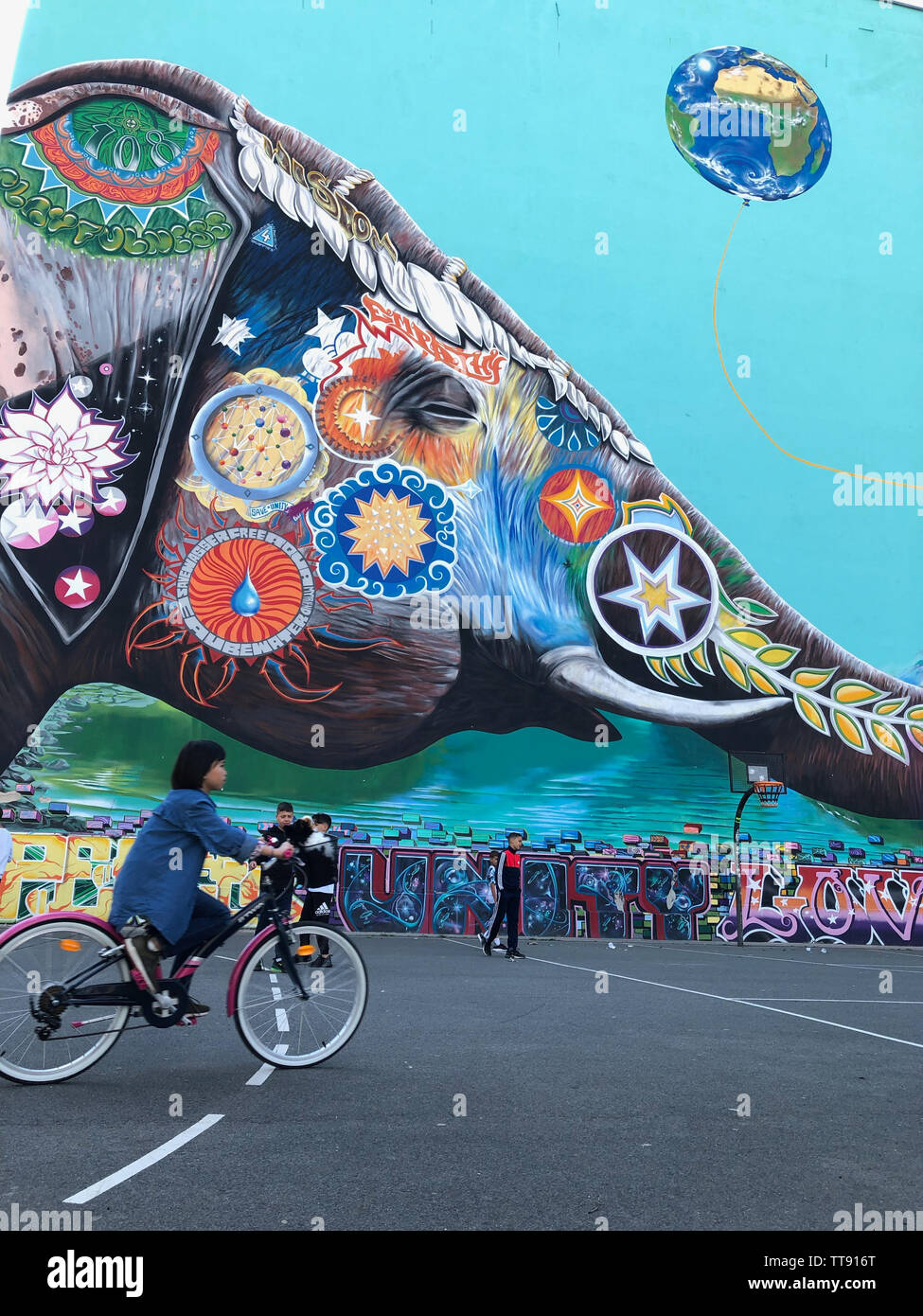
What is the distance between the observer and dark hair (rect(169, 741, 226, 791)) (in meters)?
6.38

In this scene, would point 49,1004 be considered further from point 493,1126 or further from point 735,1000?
point 735,1000

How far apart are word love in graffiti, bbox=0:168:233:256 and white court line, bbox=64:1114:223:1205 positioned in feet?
69.0

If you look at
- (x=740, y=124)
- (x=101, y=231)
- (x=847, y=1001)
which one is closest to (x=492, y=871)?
(x=847, y=1001)

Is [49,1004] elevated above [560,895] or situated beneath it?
elevated above

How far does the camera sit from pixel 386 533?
22797 mm

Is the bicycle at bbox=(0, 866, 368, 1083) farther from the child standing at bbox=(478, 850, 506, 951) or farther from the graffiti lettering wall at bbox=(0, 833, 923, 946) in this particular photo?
the child standing at bbox=(478, 850, 506, 951)

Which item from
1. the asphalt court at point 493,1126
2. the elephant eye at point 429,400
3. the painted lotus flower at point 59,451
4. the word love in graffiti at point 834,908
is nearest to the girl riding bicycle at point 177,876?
the asphalt court at point 493,1126

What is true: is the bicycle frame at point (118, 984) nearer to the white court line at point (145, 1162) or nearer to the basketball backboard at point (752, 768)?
the white court line at point (145, 1162)

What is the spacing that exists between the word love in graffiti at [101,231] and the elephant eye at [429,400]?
15.0 ft

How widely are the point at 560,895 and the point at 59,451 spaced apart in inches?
508

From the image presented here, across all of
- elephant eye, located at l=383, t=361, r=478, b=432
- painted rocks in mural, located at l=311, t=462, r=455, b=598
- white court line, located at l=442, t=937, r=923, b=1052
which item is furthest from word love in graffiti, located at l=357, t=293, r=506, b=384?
white court line, located at l=442, t=937, r=923, b=1052

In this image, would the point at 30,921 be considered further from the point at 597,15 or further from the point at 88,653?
the point at 597,15

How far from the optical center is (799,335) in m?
25.5

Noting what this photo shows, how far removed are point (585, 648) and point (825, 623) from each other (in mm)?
5444
